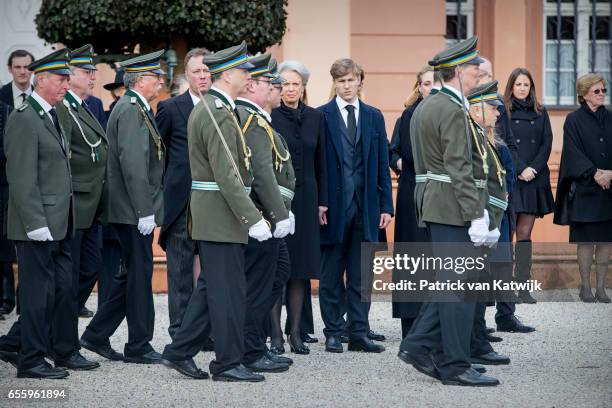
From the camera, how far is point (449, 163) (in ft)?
22.6

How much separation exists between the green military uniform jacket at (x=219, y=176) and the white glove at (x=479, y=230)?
108 cm

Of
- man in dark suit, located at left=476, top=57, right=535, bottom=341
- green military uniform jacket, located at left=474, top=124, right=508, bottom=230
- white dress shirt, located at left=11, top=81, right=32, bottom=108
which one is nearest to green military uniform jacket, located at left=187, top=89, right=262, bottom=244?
green military uniform jacket, located at left=474, top=124, right=508, bottom=230

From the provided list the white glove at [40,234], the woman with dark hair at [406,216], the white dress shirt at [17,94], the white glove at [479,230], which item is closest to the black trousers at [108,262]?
the white dress shirt at [17,94]

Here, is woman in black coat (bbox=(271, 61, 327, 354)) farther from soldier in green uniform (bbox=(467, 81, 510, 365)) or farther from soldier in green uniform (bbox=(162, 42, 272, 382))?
soldier in green uniform (bbox=(162, 42, 272, 382))

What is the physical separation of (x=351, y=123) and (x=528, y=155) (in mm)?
2515

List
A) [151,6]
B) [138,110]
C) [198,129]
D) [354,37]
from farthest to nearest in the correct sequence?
[354,37] → [151,6] → [138,110] → [198,129]

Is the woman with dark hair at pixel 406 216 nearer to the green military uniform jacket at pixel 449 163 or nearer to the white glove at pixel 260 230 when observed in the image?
the green military uniform jacket at pixel 449 163

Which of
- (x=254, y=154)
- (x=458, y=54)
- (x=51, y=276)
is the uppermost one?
(x=458, y=54)

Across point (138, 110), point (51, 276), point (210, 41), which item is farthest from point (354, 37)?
point (51, 276)

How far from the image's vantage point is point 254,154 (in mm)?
7105

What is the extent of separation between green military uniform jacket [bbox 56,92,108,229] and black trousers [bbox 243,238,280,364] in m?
1.03

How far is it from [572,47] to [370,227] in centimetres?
644

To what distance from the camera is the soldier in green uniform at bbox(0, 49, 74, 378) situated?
6980mm

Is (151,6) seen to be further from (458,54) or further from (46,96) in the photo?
(458,54)
